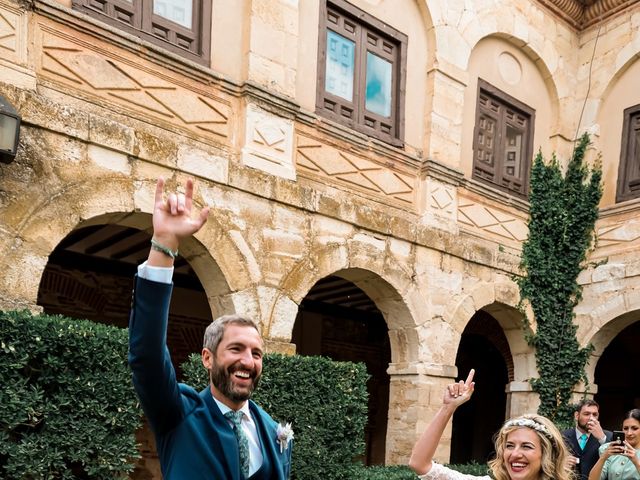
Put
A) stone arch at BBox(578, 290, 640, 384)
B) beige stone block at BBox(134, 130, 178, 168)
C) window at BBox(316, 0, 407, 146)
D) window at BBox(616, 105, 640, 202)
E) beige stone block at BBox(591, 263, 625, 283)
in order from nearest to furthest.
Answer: beige stone block at BBox(134, 130, 178, 168) < window at BBox(316, 0, 407, 146) < stone arch at BBox(578, 290, 640, 384) < beige stone block at BBox(591, 263, 625, 283) < window at BBox(616, 105, 640, 202)

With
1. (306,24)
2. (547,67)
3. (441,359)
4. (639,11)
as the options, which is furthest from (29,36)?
(639,11)

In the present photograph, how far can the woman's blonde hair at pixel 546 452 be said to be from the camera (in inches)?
100

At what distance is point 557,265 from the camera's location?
995 centimetres

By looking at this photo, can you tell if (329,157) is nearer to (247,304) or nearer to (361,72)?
(361,72)

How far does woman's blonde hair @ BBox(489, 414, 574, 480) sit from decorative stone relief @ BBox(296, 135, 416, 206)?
195 inches

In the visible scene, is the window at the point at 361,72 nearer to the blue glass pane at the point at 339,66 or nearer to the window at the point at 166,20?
the blue glass pane at the point at 339,66

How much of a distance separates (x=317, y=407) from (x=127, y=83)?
3559mm

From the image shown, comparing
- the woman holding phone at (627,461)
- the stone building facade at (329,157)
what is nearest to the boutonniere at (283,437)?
the stone building facade at (329,157)

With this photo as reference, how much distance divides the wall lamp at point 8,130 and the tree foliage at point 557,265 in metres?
7.27

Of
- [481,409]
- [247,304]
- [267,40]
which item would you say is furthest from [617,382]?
[267,40]

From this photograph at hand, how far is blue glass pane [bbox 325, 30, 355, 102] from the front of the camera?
7.82 metres

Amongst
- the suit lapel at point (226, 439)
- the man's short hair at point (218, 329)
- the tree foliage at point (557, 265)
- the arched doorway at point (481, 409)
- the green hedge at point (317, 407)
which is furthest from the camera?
the arched doorway at point (481, 409)

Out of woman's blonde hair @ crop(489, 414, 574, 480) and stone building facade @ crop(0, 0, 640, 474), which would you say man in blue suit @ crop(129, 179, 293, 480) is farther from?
stone building facade @ crop(0, 0, 640, 474)

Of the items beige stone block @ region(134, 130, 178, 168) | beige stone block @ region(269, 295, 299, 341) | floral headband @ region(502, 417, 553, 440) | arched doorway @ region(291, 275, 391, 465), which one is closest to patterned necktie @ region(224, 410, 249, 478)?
floral headband @ region(502, 417, 553, 440)
